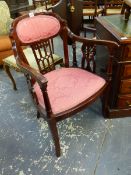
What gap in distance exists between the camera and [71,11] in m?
2.92

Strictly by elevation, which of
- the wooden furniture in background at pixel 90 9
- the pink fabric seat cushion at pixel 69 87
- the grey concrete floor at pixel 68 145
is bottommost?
the grey concrete floor at pixel 68 145

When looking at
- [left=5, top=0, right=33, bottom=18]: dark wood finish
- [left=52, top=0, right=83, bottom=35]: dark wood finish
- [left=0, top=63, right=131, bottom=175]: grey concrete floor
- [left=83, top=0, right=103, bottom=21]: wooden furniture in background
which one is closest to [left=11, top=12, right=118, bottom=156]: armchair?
[left=0, top=63, right=131, bottom=175]: grey concrete floor

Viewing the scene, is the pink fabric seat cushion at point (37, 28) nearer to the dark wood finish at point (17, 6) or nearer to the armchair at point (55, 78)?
the armchair at point (55, 78)

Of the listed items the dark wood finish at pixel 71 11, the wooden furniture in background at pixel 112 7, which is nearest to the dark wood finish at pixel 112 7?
the wooden furniture in background at pixel 112 7

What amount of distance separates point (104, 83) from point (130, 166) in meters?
0.63

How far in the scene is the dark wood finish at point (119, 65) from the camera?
1.28 meters

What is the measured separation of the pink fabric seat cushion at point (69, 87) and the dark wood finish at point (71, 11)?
1.71m

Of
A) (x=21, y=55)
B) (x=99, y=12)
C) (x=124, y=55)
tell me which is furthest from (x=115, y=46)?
(x=99, y=12)

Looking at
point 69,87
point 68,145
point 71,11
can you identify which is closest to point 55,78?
point 69,87

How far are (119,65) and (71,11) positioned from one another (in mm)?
1913

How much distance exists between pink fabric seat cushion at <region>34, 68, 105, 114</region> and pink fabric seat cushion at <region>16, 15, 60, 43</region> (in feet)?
1.05

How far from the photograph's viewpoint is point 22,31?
53.7 inches

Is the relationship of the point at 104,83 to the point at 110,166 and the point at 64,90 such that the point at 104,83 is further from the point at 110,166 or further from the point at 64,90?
the point at 110,166

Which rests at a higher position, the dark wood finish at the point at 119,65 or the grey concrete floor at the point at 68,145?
the dark wood finish at the point at 119,65
